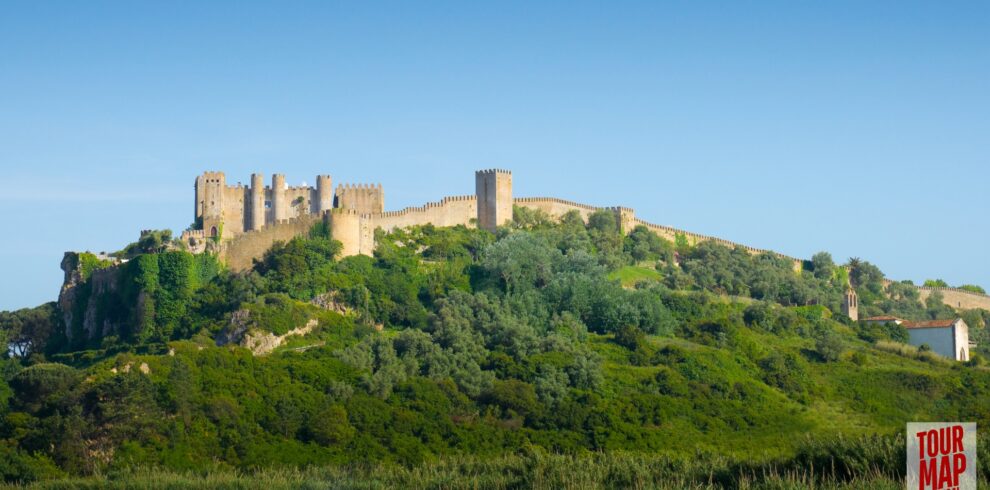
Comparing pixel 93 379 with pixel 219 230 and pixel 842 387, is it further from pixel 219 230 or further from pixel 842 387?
pixel 842 387

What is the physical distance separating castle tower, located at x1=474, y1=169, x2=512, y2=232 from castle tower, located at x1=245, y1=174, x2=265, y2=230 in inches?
396

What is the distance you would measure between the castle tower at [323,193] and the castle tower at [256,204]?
7.76 ft

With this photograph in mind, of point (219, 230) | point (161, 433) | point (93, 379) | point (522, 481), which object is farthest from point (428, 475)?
point (219, 230)

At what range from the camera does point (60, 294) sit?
62.5 meters

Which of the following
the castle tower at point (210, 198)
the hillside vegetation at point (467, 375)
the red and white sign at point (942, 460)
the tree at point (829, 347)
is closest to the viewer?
the red and white sign at point (942, 460)

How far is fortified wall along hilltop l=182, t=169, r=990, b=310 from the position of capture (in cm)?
5878

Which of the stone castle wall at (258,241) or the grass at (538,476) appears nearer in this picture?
the grass at (538,476)

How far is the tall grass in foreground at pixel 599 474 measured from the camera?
94.4ft

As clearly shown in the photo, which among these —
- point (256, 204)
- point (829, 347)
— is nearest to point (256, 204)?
point (256, 204)

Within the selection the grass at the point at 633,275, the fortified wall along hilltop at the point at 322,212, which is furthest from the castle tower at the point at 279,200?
the grass at the point at 633,275

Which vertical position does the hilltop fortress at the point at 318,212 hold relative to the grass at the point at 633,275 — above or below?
above

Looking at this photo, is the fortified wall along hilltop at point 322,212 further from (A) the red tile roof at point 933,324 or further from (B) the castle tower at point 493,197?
(A) the red tile roof at point 933,324

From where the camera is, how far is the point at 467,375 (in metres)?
50.6

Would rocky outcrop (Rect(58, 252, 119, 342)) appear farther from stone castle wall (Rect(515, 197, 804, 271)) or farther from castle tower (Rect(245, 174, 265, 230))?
stone castle wall (Rect(515, 197, 804, 271))
